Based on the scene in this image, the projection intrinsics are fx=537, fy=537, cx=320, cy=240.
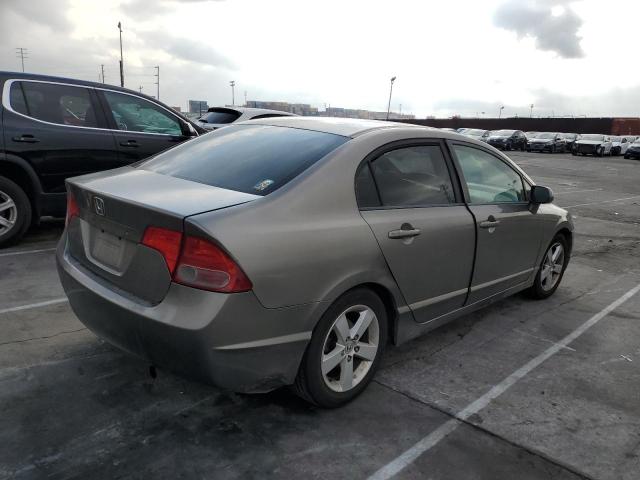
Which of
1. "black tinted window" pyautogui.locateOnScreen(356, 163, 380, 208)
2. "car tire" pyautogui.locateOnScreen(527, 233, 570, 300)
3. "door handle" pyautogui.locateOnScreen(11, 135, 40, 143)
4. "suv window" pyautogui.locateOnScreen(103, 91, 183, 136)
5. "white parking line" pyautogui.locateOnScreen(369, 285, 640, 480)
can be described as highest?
"suv window" pyautogui.locateOnScreen(103, 91, 183, 136)

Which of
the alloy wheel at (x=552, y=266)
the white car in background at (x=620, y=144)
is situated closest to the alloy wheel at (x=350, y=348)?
the alloy wheel at (x=552, y=266)

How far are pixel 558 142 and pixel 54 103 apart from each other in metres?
36.5

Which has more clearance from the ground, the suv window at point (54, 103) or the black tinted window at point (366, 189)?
the suv window at point (54, 103)

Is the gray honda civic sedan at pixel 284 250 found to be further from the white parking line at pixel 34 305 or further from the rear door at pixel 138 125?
the rear door at pixel 138 125

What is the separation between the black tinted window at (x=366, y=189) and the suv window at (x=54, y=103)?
437 centimetres

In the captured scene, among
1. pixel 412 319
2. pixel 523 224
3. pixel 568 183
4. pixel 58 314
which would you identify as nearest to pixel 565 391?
pixel 412 319

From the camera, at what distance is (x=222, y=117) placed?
12.2m

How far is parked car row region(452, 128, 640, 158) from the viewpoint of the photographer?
114ft

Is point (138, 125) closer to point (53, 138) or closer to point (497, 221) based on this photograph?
point (53, 138)

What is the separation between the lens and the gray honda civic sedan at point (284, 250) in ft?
7.98

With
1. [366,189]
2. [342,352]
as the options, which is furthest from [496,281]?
[342,352]

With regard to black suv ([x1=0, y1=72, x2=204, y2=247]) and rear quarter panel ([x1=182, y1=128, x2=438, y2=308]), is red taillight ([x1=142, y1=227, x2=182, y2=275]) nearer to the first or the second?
rear quarter panel ([x1=182, y1=128, x2=438, y2=308])

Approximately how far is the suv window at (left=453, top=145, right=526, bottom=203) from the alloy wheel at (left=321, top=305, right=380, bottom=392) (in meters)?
1.35

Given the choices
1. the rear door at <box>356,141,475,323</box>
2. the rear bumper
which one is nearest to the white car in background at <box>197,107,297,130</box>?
the rear door at <box>356,141,475,323</box>
